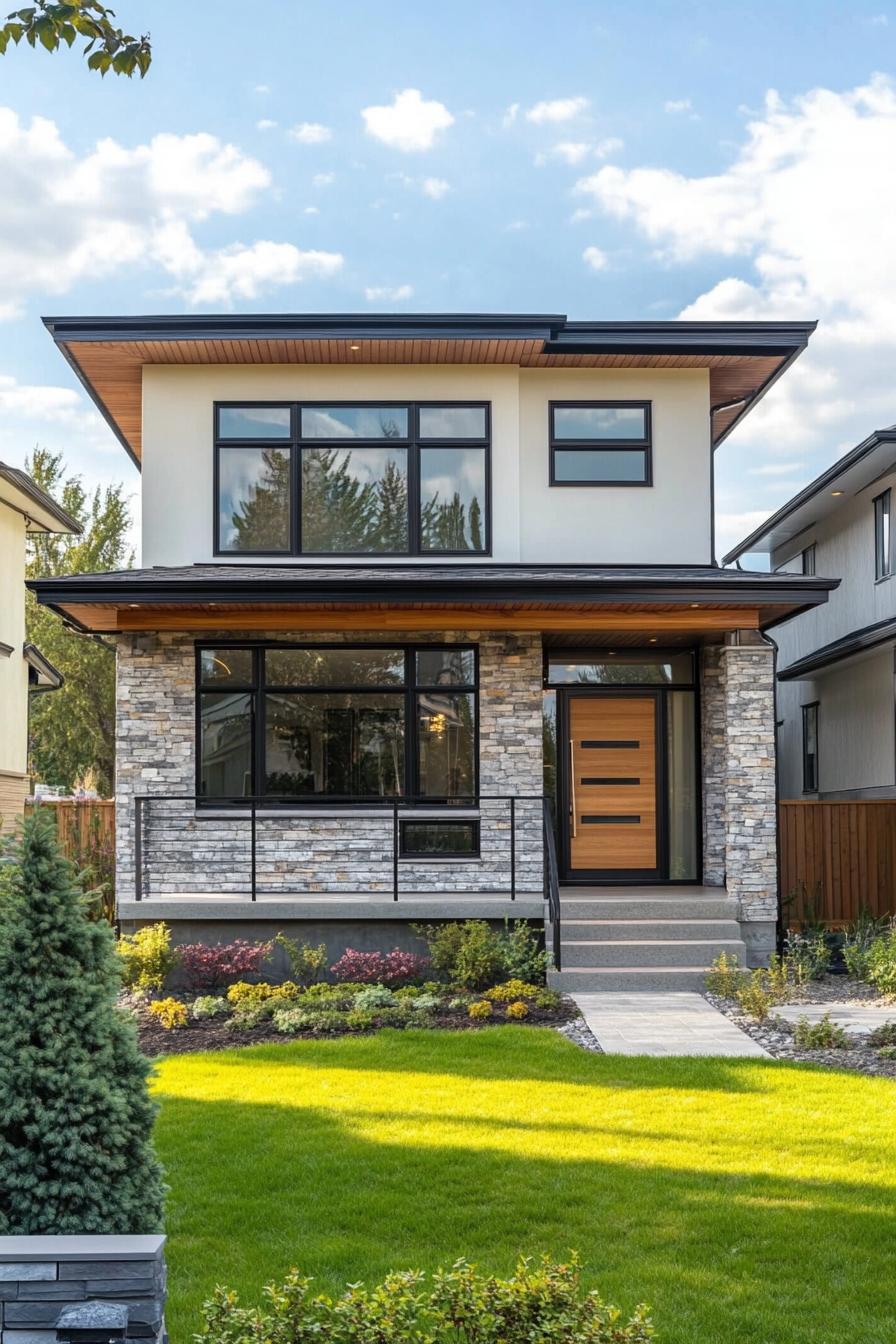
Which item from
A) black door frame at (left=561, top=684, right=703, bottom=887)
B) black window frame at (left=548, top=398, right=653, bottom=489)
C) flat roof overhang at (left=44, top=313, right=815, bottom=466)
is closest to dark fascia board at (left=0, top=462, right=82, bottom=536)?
flat roof overhang at (left=44, top=313, right=815, bottom=466)

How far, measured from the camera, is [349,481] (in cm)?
1387

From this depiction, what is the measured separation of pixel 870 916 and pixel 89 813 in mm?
8901

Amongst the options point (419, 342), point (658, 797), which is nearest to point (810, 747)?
point (658, 797)

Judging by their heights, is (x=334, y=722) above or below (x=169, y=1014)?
above

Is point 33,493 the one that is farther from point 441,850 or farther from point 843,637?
point 843,637

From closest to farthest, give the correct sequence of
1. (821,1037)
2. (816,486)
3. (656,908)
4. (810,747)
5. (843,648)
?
(821,1037), (656,908), (843,648), (816,486), (810,747)

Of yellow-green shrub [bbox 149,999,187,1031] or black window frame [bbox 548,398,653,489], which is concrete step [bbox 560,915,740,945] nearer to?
yellow-green shrub [bbox 149,999,187,1031]

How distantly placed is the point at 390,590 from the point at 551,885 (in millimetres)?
3121

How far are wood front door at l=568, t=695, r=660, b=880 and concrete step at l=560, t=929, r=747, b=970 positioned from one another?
2.28m

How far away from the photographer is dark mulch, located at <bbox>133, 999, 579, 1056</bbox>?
30.0 ft

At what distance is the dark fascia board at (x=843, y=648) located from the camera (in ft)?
52.2

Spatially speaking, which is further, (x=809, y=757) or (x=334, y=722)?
(x=809, y=757)

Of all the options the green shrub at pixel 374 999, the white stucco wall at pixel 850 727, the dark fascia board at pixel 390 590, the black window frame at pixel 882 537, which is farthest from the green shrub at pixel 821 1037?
the black window frame at pixel 882 537

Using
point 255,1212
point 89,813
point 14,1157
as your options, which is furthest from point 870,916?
point 14,1157
